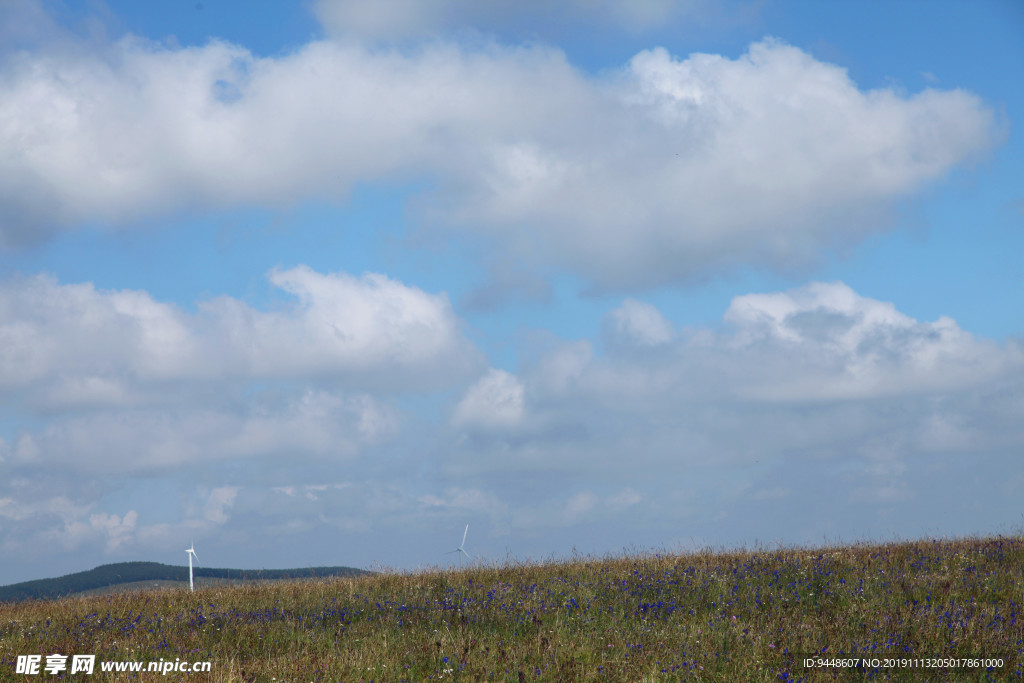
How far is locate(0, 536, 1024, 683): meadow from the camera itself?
1097cm

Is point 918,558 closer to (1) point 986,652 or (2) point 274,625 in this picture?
(1) point 986,652

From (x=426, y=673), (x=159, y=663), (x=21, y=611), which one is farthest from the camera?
(x=21, y=611)

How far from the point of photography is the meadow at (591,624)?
11.0m

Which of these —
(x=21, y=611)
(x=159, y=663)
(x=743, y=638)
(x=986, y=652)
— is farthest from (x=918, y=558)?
(x=21, y=611)

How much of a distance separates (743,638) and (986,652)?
11.6ft

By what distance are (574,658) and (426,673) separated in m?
2.13

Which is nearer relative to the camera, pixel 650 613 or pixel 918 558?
pixel 650 613

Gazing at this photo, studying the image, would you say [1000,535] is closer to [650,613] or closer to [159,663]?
[650,613]

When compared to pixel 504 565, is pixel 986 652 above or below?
below

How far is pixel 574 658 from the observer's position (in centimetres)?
1109

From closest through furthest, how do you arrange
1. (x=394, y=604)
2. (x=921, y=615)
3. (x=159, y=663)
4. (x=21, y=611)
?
1. (x=159, y=663)
2. (x=921, y=615)
3. (x=394, y=604)
4. (x=21, y=611)

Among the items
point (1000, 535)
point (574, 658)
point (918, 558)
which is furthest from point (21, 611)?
point (1000, 535)

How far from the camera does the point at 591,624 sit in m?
12.6

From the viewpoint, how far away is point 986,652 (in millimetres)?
11484
